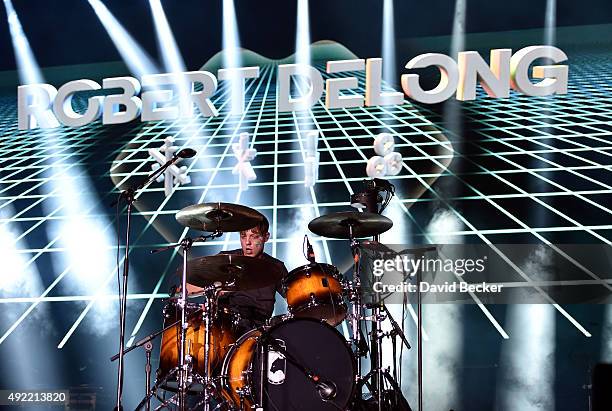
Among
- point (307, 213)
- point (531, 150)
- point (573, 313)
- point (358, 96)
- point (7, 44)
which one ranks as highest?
point (7, 44)

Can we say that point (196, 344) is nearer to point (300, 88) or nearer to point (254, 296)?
point (254, 296)

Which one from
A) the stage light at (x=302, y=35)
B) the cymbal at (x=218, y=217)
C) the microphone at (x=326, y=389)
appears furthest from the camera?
the stage light at (x=302, y=35)

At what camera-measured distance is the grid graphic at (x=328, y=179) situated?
5.62 m

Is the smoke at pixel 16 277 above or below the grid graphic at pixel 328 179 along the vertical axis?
below

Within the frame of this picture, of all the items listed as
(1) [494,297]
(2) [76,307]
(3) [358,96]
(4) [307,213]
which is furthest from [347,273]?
(2) [76,307]

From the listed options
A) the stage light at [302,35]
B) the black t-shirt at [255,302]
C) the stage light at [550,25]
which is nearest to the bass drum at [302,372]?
the black t-shirt at [255,302]

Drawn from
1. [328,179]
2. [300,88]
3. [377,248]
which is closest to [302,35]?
[300,88]

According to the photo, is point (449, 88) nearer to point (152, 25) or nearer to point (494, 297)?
point (494, 297)

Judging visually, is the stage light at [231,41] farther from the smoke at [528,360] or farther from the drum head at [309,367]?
the smoke at [528,360]

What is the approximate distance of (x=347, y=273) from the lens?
564 centimetres

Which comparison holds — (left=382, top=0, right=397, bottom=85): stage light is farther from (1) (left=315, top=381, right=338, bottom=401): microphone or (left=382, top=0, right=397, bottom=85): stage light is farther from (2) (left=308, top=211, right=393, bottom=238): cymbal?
(1) (left=315, top=381, right=338, bottom=401): microphone

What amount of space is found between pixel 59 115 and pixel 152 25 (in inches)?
43.3

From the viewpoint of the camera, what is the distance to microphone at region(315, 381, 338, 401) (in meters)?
4.04

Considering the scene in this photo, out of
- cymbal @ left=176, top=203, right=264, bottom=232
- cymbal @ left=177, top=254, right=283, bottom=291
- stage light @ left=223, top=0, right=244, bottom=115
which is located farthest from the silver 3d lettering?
cymbal @ left=177, top=254, right=283, bottom=291
